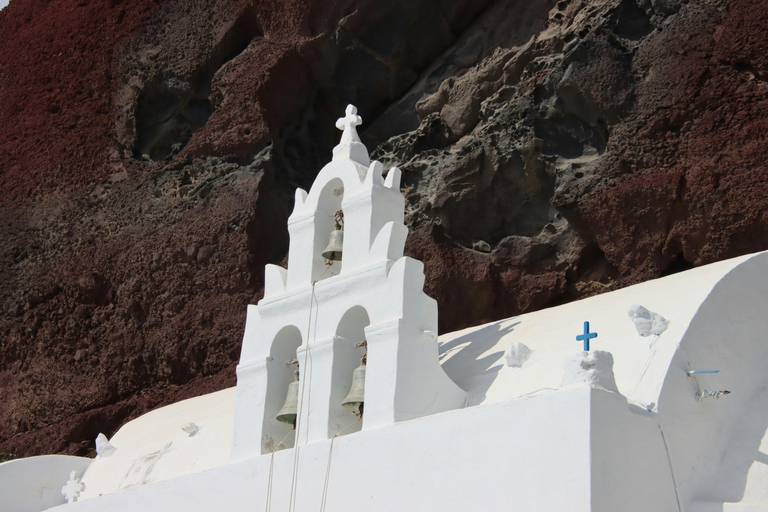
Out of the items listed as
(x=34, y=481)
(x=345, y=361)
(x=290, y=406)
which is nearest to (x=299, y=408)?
(x=290, y=406)

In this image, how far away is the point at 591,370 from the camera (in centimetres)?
580

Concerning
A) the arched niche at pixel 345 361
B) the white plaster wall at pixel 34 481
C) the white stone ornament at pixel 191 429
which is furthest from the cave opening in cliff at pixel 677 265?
the white plaster wall at pixel 34 481

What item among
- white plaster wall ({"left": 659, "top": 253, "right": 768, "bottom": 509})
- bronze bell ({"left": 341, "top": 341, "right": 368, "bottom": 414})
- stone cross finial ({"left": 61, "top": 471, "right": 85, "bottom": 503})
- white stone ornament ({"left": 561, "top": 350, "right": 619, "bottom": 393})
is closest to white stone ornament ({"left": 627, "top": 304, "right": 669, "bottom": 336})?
white plaster wall ({"left": 659, "top": 253, "right": 768, "bottom": 509})

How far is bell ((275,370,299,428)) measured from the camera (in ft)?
25.3

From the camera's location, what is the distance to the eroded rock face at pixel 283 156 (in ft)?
34.7

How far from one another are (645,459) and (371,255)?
2840mm

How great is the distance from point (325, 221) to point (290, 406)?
1742mm

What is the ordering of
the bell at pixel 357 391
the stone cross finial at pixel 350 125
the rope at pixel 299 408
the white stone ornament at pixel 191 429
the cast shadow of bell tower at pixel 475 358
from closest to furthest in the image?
the rope at pixel 299 408, the bell at pixel 357 391, the cast shadow of bell tower at pixel 475 358, the stone cross finial at pixel 350 125, the white stone ornament at pixel 191 429

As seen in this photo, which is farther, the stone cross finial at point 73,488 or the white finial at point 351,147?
the stone cross finial at point 73,488

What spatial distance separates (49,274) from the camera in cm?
1336

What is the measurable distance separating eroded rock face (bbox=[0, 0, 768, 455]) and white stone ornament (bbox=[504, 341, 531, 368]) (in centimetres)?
358

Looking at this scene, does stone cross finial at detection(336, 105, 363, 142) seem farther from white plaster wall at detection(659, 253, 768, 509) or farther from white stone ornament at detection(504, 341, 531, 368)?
white plaster wall at detection(659, 253, 768, 509)

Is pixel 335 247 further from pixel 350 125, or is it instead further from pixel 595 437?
pixel 595 437

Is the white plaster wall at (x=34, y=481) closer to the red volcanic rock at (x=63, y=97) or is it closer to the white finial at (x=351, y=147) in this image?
the white finial at (x=351, y=147)
